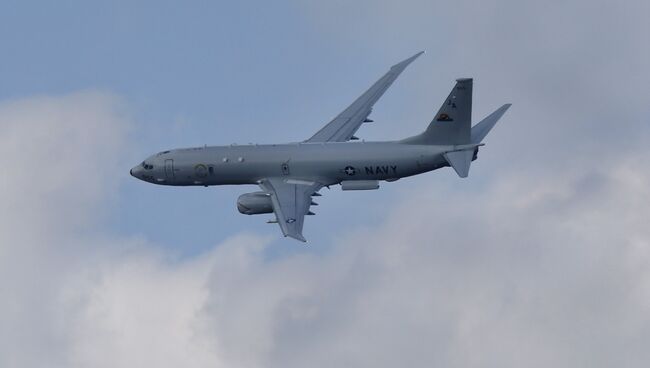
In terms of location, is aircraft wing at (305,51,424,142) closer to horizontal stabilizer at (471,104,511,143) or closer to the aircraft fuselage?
the aircraft fuselage

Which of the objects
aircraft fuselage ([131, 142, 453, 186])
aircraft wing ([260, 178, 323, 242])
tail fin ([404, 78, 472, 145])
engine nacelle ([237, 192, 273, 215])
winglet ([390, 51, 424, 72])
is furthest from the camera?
winglet ([390, 51, 424, 72])

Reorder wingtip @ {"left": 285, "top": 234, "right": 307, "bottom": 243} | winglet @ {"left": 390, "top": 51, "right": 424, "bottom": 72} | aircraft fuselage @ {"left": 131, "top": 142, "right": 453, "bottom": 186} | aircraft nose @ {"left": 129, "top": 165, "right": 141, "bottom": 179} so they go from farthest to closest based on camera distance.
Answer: winglet @ {"left": 390, "top": 51, "right": 424, "bottom": 72}
aircraft nose @ {"left": 129, "top": 165, "right": 141, "bottom": 179}
aircraft fuselage @ {"left": 131, "top": 142, "right": 453, "bottom": 186}
wingtip @ {"left": 285, "top": 234, "right": 307, "bottom": 243}

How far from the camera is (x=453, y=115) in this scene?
465ft

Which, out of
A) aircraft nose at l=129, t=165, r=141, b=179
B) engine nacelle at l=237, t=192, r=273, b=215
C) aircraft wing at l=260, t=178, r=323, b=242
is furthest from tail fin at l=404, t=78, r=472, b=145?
aircraft nose at l=129, t=165, r=141, b=179

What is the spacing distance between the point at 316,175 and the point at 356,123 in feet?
42.7

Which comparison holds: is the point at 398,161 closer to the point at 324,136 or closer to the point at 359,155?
the point at 359,155

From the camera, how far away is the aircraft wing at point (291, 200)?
446 ft

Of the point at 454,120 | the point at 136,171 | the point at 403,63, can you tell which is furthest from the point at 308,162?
the point at 403,63

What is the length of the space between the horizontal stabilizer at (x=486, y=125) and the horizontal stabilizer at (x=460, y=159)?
2356 mm

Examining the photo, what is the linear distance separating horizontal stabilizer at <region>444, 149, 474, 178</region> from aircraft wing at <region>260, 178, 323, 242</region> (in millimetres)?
12814

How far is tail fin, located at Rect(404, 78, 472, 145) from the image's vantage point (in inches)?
5536

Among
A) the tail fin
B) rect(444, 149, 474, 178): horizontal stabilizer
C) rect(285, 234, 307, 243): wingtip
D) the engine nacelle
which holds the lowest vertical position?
rect(285, 234, 307, 243): wingtip

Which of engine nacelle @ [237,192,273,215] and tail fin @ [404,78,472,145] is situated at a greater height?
tail fin @ [404,78,472,145]

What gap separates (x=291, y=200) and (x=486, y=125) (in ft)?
67.1
